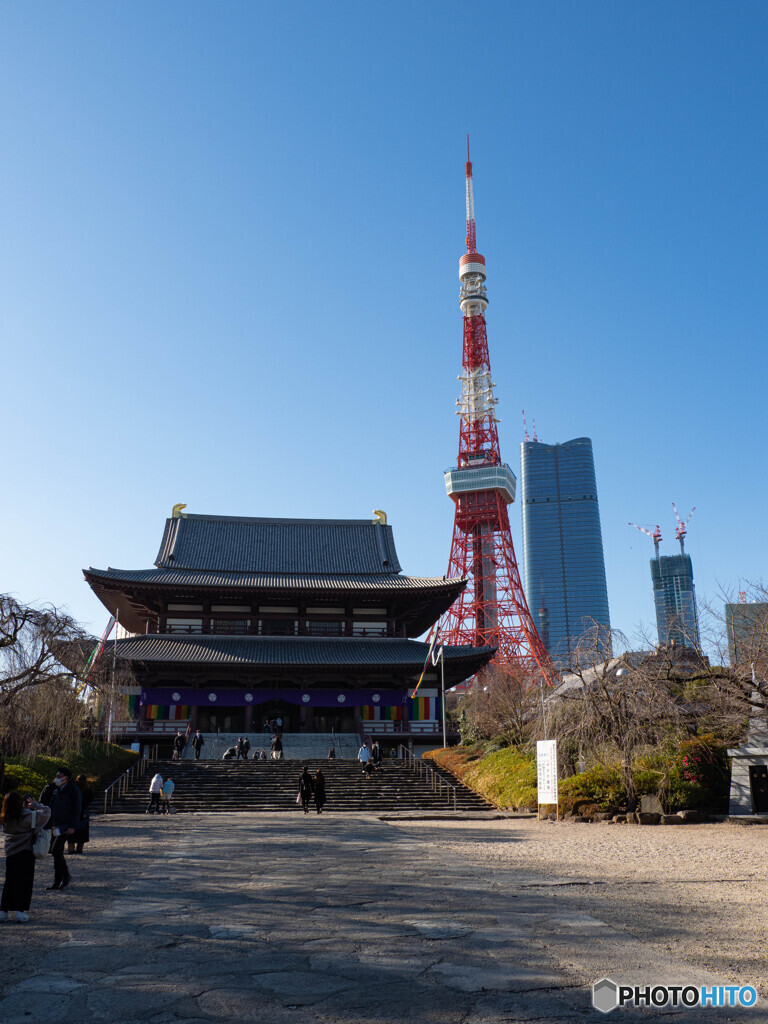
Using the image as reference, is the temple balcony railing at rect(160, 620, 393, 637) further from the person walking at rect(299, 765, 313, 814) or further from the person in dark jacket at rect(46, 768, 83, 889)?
the person in dark jacket at rect(46, 768, 83, 889)

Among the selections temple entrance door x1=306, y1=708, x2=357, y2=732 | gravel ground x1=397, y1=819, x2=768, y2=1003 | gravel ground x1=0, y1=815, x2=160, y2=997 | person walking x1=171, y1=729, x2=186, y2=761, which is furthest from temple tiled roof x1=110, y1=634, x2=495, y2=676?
gravel ground x1=0, y1=815, x2=160, y2=997

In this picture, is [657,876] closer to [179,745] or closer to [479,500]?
[179,745]

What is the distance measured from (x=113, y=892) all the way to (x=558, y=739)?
609 inches

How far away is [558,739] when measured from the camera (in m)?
22.4

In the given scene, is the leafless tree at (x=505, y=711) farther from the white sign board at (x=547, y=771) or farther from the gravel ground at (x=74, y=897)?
the gravel ground at (x=74, y=897)

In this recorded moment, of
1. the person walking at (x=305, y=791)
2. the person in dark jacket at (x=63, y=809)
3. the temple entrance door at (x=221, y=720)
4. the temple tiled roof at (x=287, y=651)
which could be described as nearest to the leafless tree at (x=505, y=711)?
the temple tiled roof at (x=287, y=651)

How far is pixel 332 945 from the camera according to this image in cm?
656

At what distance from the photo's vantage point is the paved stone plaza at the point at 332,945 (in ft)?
16.4

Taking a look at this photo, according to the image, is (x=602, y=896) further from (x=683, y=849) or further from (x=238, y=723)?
(x=238, y=723)

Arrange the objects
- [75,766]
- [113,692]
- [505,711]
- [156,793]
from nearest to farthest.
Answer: [156,793] → [113,692] → [75,766] → [505,711]

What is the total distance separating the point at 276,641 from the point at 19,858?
3293 centimetres

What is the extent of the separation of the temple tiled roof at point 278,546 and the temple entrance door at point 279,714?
7.74 meters

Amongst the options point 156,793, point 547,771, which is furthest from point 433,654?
point 156,793

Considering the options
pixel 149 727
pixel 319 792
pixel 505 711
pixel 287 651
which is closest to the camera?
pixel 319 792
